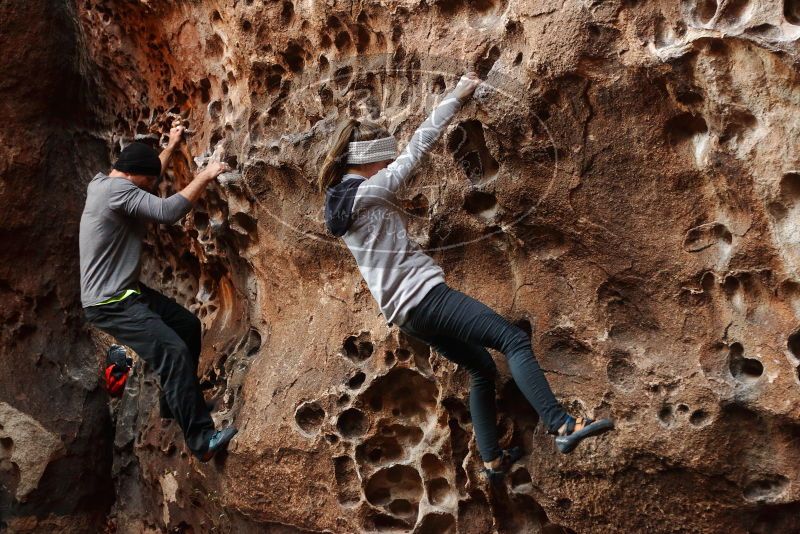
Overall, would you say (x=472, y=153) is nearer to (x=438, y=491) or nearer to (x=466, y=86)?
(x=466, y=86)

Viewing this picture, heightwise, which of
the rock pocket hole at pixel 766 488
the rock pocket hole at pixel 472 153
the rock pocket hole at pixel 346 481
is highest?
the rock pocket hole at pixel 472 153

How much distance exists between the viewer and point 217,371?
17.0 feet

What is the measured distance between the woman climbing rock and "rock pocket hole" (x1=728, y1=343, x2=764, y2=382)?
62 centimetres

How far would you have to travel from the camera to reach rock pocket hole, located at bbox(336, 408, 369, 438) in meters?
4.43

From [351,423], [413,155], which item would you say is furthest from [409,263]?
[351,423]

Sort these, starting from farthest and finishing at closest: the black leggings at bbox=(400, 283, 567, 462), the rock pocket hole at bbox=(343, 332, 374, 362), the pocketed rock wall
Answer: the pocketed rock wall < the rock pocket hole at bbox=(343, 332, 374, 362) < the black leggings at bbox=(400, 283, 567, 462)

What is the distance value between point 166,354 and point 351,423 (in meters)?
A: 0.91

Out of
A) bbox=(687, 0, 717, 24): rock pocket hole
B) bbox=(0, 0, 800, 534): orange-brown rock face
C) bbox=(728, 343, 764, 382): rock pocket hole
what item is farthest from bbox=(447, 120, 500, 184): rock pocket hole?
bbox=(728, 343, 764, 382): rock pocket hole

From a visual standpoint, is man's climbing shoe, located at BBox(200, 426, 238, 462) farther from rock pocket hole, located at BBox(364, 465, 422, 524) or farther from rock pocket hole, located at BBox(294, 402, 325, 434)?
rock pocket hole, located at BBox(364, 465, 422, 524)

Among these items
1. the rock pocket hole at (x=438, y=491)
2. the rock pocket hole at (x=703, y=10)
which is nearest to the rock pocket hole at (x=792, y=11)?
the rock pocket hole at (x=703, y=10)

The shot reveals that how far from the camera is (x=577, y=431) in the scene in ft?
11.3

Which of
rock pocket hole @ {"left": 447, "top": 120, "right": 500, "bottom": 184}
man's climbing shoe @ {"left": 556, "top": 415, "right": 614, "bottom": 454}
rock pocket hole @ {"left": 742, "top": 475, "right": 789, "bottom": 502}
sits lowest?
man's climbing shoe @ {"left": 556, "top": 415, "right": 614, "bottom": 454}

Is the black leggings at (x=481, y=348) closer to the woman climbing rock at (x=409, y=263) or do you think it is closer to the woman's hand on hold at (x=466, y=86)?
the woman climbing rock at (x=409, y=263)

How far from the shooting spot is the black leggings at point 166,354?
445 cm
